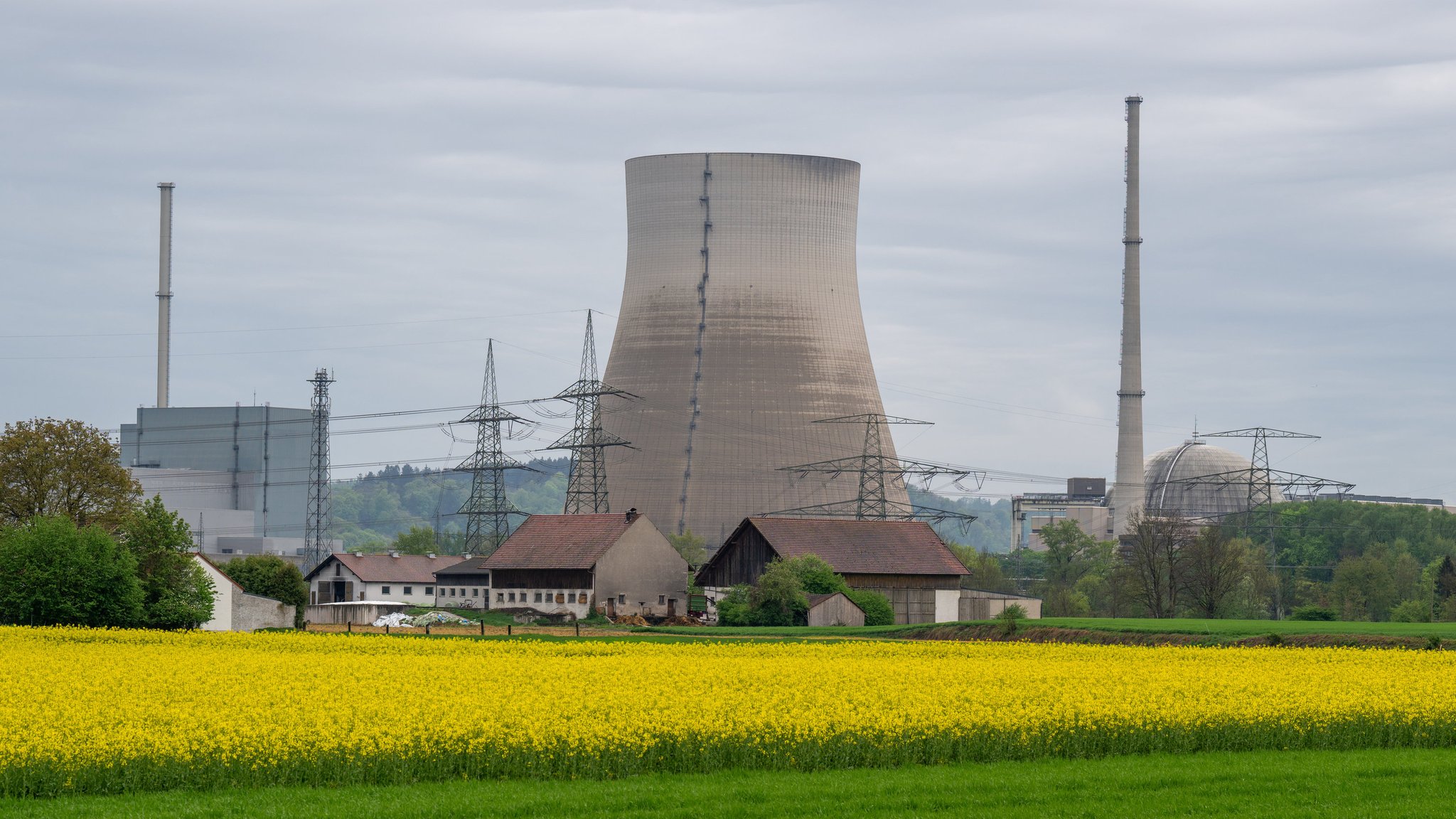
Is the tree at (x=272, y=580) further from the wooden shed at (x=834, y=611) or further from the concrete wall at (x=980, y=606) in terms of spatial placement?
the concrete wall at (x=980, y=606)

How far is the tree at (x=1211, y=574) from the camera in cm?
5938

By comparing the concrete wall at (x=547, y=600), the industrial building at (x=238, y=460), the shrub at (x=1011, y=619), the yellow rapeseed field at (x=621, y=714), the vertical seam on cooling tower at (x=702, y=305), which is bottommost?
the concrete wall at (x=547, y=600)

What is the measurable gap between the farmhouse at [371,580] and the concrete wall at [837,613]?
66.0 feet

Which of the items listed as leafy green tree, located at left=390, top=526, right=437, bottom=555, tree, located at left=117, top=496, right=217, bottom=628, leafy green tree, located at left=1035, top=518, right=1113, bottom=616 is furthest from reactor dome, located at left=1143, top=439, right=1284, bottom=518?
tree, located at left=117, top=496, right=217, bottom=628

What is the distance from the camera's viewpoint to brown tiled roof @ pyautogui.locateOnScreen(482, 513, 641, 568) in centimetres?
5806

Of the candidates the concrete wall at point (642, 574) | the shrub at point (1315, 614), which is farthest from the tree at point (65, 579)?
the shrub at point (1315, 614)

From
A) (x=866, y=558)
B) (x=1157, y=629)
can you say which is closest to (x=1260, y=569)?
(x=866, y=558)

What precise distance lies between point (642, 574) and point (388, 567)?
1458 cm

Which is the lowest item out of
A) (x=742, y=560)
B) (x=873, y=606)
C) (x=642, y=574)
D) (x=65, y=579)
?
(x=873, y=606)

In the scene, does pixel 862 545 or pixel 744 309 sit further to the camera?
Result: pixel 744 309

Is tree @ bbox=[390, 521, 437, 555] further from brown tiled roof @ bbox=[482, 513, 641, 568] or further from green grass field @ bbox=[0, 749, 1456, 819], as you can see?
green grass field @ bbox=[0, 749, 1456, 819]

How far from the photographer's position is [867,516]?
72375 mm

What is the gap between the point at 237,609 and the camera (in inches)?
1948

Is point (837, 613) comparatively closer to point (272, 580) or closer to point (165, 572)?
point (272, 580)
